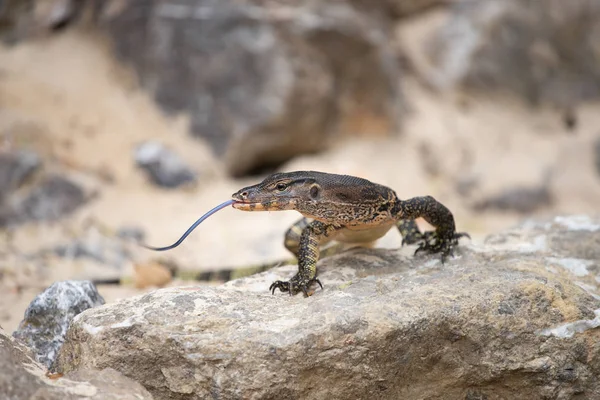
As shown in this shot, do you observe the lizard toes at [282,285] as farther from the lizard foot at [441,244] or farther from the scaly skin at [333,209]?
the lizard foot at [441,244]

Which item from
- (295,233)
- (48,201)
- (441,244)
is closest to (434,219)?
(441,244)

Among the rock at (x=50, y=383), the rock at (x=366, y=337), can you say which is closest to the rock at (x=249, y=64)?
the rock at (x=366, y=337)

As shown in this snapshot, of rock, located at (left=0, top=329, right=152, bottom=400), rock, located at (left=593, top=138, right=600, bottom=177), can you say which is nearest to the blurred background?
rock, located at (left=593, top=138, right=600, bottom=177)

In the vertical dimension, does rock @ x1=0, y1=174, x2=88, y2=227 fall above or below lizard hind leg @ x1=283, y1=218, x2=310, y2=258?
above

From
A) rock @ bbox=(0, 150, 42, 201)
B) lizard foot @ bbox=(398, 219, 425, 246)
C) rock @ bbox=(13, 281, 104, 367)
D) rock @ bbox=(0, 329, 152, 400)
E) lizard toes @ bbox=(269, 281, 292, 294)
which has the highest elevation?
rock @ bbox=(0, 150, 42, 201)

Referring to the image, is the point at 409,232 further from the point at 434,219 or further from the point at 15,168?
the point at 15,168

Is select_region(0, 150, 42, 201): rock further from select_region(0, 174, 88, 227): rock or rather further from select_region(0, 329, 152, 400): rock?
select_region(0, 329, 152, 400): rock
